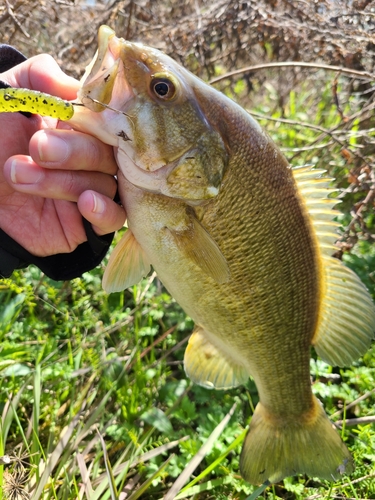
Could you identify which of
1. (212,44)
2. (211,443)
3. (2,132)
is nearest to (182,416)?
(211,443)

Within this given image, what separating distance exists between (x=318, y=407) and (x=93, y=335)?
1.32 meters

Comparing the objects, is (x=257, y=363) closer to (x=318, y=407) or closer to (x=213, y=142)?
(x=318, y=407)

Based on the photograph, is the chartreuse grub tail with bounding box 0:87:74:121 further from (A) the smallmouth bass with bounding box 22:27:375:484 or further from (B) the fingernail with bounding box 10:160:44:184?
(B) the fingernail with bounding box 10:160:44:184

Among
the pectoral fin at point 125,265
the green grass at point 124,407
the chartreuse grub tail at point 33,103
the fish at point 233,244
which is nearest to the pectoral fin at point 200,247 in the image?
the fish at point 233,244

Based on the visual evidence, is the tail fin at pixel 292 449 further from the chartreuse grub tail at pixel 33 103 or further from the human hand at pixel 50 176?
the chartreuse grub tail at pixel 33 103

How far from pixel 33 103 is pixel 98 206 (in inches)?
14.9

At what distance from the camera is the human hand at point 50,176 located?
130 cm

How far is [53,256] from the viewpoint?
69.2 inches

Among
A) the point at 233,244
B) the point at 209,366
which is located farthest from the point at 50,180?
the point at 209,366

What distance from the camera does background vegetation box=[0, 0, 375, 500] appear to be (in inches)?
75.0

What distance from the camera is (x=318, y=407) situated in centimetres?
192

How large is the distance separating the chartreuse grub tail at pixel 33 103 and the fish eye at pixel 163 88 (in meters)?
0.28

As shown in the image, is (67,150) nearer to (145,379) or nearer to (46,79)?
(46,79)

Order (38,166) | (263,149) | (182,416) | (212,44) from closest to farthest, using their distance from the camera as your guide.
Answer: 1. (38,166)
2. (263,149)
3. (182,416)
4. (212,44)
